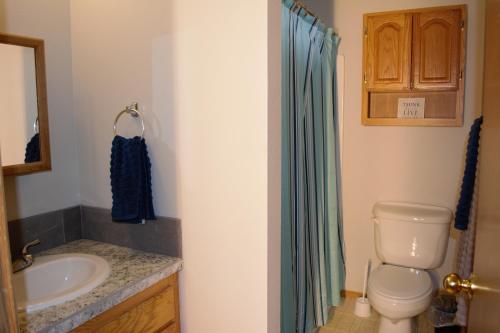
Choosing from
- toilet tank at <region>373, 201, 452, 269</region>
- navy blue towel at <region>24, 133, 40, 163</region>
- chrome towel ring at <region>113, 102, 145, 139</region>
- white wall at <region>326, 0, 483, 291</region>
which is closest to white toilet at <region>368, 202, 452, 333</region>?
toilet tank at <region>373, 201, 452, 269</region>

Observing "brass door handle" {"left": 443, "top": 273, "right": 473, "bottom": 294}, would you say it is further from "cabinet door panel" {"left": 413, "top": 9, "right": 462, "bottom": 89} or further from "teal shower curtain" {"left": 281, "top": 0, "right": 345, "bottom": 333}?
"cabinet door panel" {"left": 413, "top": 9, "right": 462, "bottom": 89}

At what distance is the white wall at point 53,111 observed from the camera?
161cm

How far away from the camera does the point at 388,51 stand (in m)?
2.67

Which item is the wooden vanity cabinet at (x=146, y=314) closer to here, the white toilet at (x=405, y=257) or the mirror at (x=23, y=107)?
the mirror at (x=23, y=107)

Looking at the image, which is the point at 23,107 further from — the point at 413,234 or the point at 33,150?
the point at 413,234

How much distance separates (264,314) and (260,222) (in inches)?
14.2

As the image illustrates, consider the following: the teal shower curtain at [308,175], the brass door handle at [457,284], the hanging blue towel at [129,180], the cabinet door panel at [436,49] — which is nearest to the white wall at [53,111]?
the hanging blue towel at [129,180]

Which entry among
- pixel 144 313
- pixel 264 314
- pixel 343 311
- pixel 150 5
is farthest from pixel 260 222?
pixel 343 311

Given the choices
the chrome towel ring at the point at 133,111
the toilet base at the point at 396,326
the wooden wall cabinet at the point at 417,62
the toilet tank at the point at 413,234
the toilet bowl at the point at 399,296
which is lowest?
the toilet base at the point at 396,326

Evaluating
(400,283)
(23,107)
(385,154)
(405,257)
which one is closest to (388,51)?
(385,154)

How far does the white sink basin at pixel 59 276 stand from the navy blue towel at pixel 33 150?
1.37 feet

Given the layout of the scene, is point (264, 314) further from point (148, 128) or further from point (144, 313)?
point (148, 128)

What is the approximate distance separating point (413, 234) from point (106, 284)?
1.93 meters

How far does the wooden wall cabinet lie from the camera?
2518 millimetres
